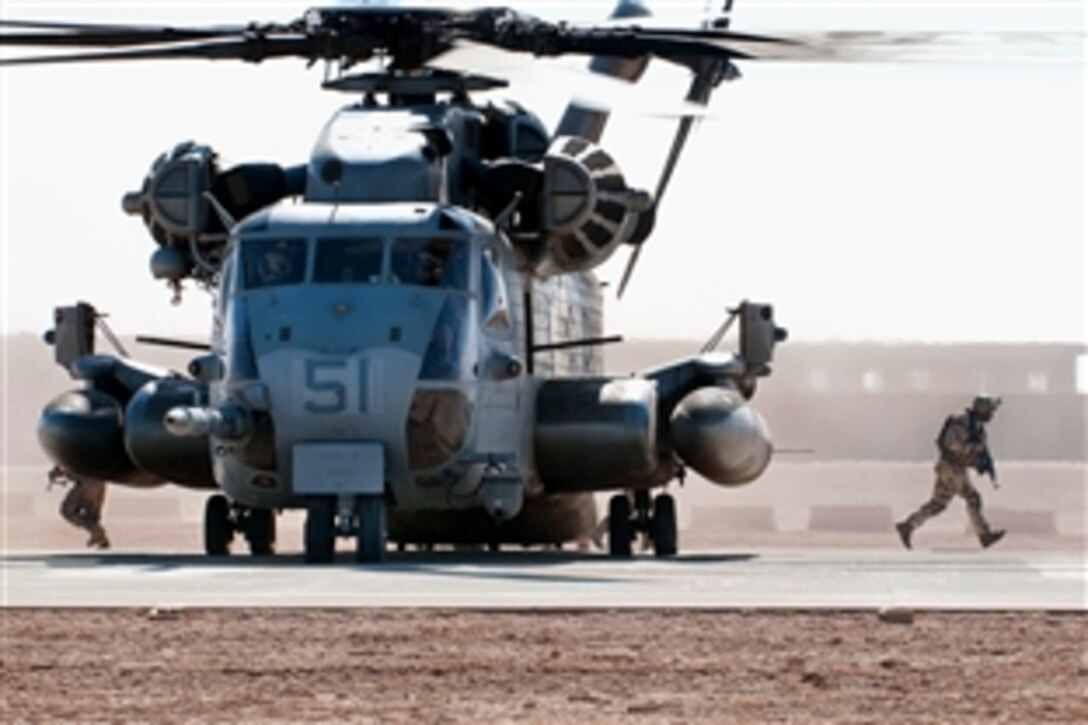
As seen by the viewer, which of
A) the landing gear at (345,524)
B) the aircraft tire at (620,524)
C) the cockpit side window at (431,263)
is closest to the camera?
the landing gear at (345,524)

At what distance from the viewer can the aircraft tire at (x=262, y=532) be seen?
25.8 meters

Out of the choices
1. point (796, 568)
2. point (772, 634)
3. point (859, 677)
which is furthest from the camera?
point (796, 568)

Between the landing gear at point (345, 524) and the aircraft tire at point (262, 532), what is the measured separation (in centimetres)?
334

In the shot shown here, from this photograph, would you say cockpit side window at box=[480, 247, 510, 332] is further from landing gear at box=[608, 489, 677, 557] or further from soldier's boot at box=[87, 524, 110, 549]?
soldier's boot at box=[87, 524, 110, 549]

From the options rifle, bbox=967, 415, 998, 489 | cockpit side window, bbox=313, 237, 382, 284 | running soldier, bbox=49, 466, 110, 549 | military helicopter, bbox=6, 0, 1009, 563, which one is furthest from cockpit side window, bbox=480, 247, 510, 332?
rifle, bbox=967, 415, 998, 489

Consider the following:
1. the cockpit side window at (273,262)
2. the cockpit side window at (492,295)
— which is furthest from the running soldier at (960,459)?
the cockpit side window at (273,262)

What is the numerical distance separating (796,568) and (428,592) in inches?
175

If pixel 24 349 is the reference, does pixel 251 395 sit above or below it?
below

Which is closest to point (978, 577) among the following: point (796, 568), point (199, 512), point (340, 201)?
point (796, 568)

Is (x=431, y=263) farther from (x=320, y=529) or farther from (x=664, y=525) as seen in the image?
(x=664, y=525)

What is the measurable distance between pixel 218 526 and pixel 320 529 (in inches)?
177

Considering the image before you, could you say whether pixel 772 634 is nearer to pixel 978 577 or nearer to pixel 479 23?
pixel 978 577

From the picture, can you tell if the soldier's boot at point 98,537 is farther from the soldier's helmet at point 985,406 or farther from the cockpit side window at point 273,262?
the cockpit side window at point 273,262

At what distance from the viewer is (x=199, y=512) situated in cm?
6316
